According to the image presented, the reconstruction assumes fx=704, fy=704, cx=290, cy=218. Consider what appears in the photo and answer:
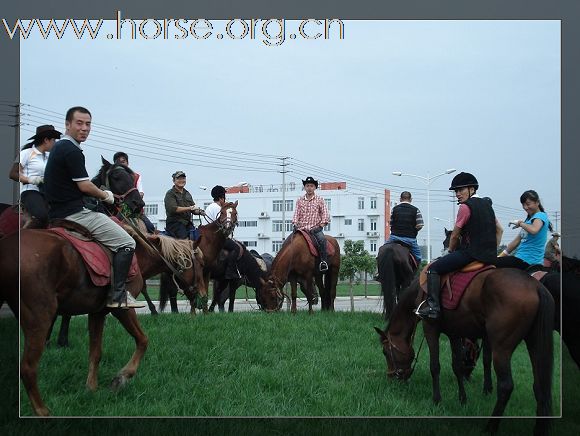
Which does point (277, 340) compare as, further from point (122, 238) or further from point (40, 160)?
point (40, 160)

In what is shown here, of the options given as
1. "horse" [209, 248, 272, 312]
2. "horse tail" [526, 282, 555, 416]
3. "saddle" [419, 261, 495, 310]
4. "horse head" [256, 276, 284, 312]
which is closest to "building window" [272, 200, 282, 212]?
"saddle" [419, 261, 495, 310]

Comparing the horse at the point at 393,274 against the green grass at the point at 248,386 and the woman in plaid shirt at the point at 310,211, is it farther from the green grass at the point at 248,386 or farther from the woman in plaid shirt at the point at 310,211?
the green grass at the point at 248,386

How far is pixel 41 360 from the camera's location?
6254 millimetres

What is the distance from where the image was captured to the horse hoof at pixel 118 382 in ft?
20.6

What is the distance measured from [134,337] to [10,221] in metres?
1.66

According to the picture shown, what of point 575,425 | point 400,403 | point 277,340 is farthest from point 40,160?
point 575,425

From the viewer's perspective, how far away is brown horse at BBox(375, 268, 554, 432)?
6.19 meters

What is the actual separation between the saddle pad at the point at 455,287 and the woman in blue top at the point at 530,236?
0.32m

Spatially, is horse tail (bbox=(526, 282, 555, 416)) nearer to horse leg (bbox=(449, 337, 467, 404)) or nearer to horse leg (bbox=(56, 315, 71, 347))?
horse leg (bbox=(449, 337, 467, 404))

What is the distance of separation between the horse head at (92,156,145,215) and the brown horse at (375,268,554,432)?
113 inches

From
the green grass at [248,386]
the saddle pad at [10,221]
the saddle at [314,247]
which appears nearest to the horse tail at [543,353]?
the green grass at [248,386]

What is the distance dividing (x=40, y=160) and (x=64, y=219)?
30.5 inches

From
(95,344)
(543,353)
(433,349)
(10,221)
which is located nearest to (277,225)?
(433,349)

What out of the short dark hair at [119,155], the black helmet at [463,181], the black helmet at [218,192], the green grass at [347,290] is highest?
the short dark hair at [119,155]
